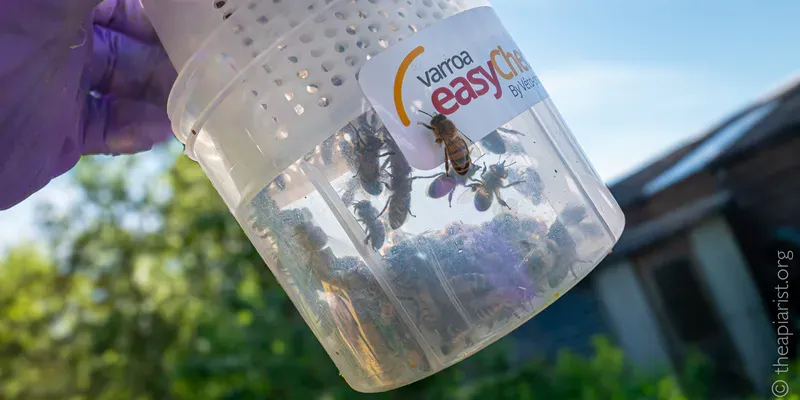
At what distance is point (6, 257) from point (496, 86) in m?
7.81

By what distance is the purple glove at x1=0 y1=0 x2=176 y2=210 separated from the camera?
66 centimetres

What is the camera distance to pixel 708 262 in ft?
12.4

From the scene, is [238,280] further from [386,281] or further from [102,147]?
[386,281]

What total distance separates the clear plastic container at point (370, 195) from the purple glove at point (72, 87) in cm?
16

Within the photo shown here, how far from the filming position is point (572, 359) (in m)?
2.39

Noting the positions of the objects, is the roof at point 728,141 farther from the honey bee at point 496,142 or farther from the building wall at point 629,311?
the honey bee at point 496,142

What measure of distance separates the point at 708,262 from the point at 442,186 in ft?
12.0

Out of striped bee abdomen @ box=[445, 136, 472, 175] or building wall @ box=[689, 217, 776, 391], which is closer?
striped bee abdomen @ box=[445, 136, 472, 175]

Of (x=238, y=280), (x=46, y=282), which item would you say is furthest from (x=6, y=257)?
(x=238, y=280)

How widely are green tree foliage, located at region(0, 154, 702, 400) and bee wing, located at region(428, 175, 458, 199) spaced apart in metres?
1.86

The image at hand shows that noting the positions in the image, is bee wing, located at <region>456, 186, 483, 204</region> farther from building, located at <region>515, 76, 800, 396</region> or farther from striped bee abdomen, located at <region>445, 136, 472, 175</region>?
building, located at <region>515, 76, 800, 396</region>

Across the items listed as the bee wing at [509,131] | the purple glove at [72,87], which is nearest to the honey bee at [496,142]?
the bee wing at [509,131]
